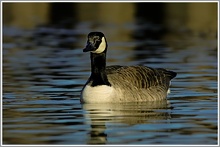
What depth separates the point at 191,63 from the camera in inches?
882

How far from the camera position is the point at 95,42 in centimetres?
1566

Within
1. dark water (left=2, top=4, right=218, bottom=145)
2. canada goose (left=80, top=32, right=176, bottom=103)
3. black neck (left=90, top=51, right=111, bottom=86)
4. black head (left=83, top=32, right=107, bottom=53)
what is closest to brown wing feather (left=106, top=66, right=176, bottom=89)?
canada goose (left=80, top=32, right=176, bottom=103)

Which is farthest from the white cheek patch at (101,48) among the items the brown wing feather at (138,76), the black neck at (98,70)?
the brown wing feather at (138,76)

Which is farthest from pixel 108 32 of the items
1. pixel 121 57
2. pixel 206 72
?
pixel 206 72

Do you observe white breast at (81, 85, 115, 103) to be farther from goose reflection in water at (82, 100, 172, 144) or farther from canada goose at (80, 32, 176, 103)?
goose reflection in water at (82, 100, 172, 144)

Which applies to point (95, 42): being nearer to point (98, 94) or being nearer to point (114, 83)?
point (114, 83)

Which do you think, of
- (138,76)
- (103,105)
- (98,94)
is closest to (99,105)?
(103,105)

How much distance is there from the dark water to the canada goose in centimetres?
25

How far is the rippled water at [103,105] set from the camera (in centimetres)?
1212

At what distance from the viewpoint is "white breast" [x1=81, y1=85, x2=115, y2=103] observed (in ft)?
50.8

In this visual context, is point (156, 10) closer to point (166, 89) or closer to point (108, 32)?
point (108, 32)

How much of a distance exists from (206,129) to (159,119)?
124 centimetres

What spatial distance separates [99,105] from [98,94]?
0.82 feet

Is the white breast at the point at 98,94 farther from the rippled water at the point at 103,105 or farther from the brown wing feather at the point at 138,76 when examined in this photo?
the brown wing feather at the point at 138,76
